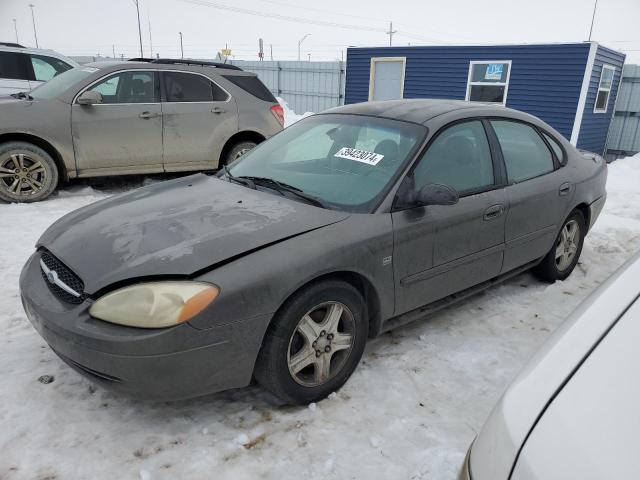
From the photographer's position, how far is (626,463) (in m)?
0.99

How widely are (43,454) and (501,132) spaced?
3474 mm

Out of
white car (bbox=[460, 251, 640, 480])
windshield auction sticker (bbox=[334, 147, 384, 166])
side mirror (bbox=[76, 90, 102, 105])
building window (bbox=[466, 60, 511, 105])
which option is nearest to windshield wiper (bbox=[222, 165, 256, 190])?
windshield auction sticker (bbox=[334, 147, 384, 166])

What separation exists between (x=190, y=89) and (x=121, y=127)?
112 centimetres

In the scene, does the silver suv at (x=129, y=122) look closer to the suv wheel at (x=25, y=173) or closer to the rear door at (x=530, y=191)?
the suv wheel at (x=25, y=173)

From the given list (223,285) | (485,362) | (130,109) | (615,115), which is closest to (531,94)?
(615,115)

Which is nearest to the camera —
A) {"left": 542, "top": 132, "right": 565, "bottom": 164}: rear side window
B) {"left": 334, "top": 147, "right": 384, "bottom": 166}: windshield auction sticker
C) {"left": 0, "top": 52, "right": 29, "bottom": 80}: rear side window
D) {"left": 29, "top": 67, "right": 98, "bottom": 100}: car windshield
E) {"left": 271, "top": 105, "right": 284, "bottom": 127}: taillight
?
{"left": 334, "top": 147, "right": 384, "bottom": 166}: windshield auction sticker

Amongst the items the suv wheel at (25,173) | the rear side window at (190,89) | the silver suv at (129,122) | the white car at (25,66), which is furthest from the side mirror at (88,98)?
the white car at (25,66)

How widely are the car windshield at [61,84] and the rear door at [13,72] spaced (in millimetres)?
3369

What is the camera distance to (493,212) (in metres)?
3.37

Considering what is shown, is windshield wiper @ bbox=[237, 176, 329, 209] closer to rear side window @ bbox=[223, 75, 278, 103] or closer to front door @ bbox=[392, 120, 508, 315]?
front door @ bbox=[392, 120, 508, 315]

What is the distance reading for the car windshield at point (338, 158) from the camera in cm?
294

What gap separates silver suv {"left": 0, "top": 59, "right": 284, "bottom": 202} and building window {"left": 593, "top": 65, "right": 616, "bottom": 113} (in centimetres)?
1029

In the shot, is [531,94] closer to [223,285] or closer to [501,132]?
[501,132]

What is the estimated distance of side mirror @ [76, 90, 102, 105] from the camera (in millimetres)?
5978
